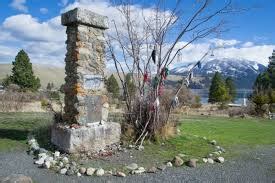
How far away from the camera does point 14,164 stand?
808cm

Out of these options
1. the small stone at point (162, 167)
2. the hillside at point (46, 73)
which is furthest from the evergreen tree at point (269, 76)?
the hillside at point (46, 73)

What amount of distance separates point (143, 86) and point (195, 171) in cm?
406

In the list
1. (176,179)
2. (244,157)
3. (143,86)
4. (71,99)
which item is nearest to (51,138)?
(71,99)

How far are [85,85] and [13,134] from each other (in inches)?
138

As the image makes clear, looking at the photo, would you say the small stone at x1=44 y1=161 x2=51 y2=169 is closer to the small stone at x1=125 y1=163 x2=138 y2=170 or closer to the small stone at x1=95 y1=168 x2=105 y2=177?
the small stone at x1=95 y1=168 x2=105 y2=177

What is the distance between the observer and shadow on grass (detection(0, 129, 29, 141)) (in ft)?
35.9

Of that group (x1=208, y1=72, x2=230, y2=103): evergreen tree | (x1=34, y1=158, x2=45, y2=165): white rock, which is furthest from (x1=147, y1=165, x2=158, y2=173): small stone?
(x1=208, y1=72, x2=230, y2=103): evergreen tree

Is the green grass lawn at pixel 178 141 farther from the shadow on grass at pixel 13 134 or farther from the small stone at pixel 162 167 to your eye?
the small stone at pixel 162 167

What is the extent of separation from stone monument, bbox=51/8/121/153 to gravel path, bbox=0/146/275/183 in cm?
135

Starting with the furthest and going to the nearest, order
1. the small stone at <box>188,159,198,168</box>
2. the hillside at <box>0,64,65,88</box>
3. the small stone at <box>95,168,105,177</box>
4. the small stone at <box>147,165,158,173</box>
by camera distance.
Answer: the hillside at <box>0,64,65,88</box> < the small stone at <box>188,159,198,168</box> < the small stone at <box>147,165,158,173</box> < the small stone at <box>95,168,105,177</box>

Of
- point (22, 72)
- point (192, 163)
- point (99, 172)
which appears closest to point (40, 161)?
point (99, 172)

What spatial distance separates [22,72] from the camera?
125 ft

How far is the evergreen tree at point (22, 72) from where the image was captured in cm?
3794

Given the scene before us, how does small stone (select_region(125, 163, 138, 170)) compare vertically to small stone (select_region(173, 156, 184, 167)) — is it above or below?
below
